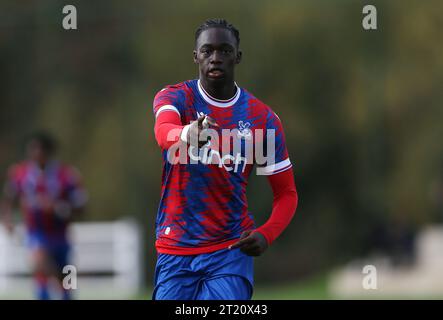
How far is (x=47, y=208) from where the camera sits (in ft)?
39.1

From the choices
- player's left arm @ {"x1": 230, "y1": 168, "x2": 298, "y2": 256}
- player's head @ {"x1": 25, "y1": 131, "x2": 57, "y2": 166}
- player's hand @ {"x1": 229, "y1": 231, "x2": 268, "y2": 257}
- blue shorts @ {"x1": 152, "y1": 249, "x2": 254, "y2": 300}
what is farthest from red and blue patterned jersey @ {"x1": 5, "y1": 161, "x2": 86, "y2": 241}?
player's hand @ {"x1": 229, "y1": 231, "x2": 268, "y2": 257}

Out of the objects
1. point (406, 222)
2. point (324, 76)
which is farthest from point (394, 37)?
point (406, 222)

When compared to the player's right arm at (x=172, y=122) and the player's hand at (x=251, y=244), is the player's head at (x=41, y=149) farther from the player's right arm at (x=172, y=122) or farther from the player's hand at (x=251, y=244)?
the player's hand at (x=251, y=244)

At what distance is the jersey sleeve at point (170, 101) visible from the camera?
5797mm

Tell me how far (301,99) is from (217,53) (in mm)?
15662

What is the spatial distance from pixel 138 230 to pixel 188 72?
332 cm

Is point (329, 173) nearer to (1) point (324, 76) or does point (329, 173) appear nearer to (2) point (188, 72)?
(1) point (324, 76)

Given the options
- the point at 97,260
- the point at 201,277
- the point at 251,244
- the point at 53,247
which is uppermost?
the point at 251,244

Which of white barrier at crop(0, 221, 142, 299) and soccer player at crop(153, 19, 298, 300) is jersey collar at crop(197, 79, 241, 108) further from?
white barrier at crop(0, 221, 142, 299)

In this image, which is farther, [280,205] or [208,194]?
[280,205]

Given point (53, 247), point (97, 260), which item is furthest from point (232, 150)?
point (97, 260)

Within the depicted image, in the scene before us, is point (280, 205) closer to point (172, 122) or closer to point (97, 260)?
point (172, 122)

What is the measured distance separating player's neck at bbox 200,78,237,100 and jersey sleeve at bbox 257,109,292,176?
271mm
